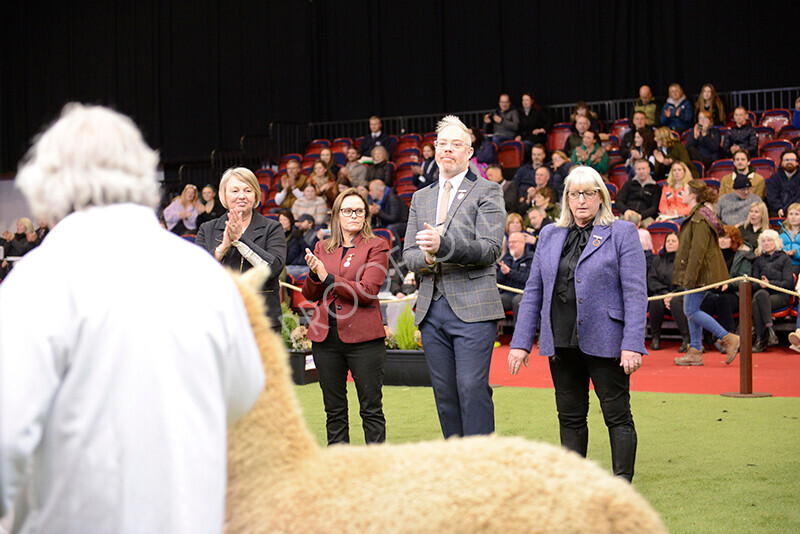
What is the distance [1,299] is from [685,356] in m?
8.13

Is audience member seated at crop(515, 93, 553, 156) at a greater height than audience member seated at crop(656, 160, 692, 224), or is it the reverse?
audience member seated at crop(515, 93, 553, 156)

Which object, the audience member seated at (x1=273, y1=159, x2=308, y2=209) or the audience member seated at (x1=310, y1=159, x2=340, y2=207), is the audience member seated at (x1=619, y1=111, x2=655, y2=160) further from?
the audience member seated at (x1=273, y1=159, x2=308, y2=209)

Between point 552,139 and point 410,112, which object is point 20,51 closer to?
point 410,112

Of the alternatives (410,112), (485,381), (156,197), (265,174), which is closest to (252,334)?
(156,197)

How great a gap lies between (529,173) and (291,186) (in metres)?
4.06

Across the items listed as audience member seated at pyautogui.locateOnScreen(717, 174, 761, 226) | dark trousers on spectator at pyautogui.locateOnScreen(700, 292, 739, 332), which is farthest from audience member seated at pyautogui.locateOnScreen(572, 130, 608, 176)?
dark trousers on spectator at pyautogui.locateOnScreen(700, 292, 739, 332)

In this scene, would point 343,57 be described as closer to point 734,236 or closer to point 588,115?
point 588,115

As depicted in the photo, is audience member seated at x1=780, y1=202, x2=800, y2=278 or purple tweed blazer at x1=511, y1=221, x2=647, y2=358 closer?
purple tweed blazer at x1=511, y1=221, x2=647, y2=358

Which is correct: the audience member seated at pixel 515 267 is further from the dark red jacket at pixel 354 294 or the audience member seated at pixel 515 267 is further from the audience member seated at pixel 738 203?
the dark red jacket at pixel 354 294

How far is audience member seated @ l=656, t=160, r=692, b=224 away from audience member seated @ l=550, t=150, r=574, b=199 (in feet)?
5.28

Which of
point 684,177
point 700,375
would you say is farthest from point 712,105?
point 700,375

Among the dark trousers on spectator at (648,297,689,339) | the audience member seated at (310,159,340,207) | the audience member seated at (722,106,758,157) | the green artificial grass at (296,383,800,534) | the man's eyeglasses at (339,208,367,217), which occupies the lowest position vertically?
the green artificial grass at (296,383,800,534)

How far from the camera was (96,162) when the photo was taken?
1.48m

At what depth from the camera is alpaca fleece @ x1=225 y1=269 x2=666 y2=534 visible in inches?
58.0
